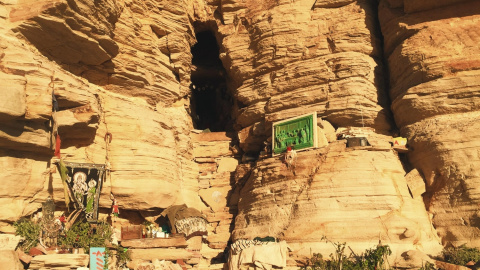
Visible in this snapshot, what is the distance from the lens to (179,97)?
57.1 ft

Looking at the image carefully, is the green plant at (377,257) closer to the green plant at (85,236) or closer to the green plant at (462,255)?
the green plant at (462,255)

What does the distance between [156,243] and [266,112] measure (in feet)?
19.9

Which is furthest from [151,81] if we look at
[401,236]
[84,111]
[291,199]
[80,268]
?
[401,236]

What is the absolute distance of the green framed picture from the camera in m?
14.7

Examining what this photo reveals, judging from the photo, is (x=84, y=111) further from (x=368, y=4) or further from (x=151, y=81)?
(x=368, y=4)

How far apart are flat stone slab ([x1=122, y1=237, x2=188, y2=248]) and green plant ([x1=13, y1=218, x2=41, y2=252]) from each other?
221 centimetres

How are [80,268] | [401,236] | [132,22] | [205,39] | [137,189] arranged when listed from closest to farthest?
1. [80,268]
2. [401,236]
3. [137,189]
4. [132,22]
5. [205,39]

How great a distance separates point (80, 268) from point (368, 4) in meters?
12.1

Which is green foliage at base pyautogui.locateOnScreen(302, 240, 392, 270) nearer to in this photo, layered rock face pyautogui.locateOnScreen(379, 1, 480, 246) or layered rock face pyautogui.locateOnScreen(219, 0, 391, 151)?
layered rock face pyautogui.locateOnScreen(379, 1, 480, 246)

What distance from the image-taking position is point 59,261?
10539mm

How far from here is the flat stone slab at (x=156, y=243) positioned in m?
12.5

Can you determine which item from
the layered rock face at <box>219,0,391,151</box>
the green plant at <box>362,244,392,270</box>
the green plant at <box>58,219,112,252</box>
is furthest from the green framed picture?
the green plant at <box>58,219,112,252</box>

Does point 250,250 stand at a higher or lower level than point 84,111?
lower

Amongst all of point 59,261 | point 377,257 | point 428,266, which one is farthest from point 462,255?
point 59,261
